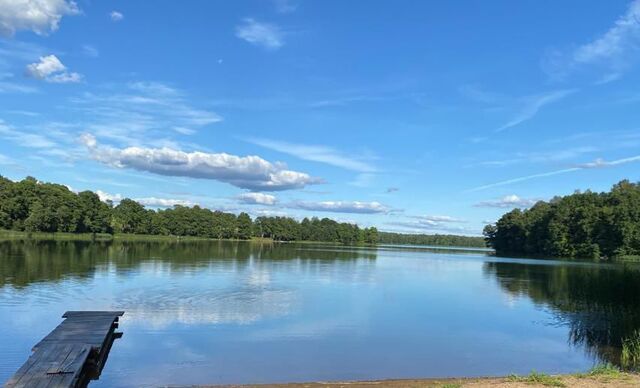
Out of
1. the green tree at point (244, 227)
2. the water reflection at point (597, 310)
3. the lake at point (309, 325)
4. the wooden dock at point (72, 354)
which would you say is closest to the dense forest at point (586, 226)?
the water reflection at point (597, 310)

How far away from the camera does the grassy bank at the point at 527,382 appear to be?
11.7 meters

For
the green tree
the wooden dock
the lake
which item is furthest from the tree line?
the wooden dock

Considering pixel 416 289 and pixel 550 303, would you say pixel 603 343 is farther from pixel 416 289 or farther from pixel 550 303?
pixel 416 289

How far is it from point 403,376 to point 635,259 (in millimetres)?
98234

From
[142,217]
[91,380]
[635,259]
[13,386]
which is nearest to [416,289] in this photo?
[91,380]

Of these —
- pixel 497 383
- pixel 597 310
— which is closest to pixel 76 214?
pixel 597 310

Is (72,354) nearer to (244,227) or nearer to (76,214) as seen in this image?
(76,214)

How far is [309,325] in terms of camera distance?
22.1m

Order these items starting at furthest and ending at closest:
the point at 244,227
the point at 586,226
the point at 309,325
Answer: the point at 244,227 < the point at 586,226 < the point at 309,325

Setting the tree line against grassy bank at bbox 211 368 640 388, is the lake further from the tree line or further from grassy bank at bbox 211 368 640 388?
the tree line

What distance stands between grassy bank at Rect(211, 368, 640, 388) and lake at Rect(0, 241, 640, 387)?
6.20 feet

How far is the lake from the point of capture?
51.4 ft

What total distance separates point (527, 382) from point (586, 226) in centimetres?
11252

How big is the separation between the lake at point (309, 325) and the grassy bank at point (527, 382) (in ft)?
6.20
